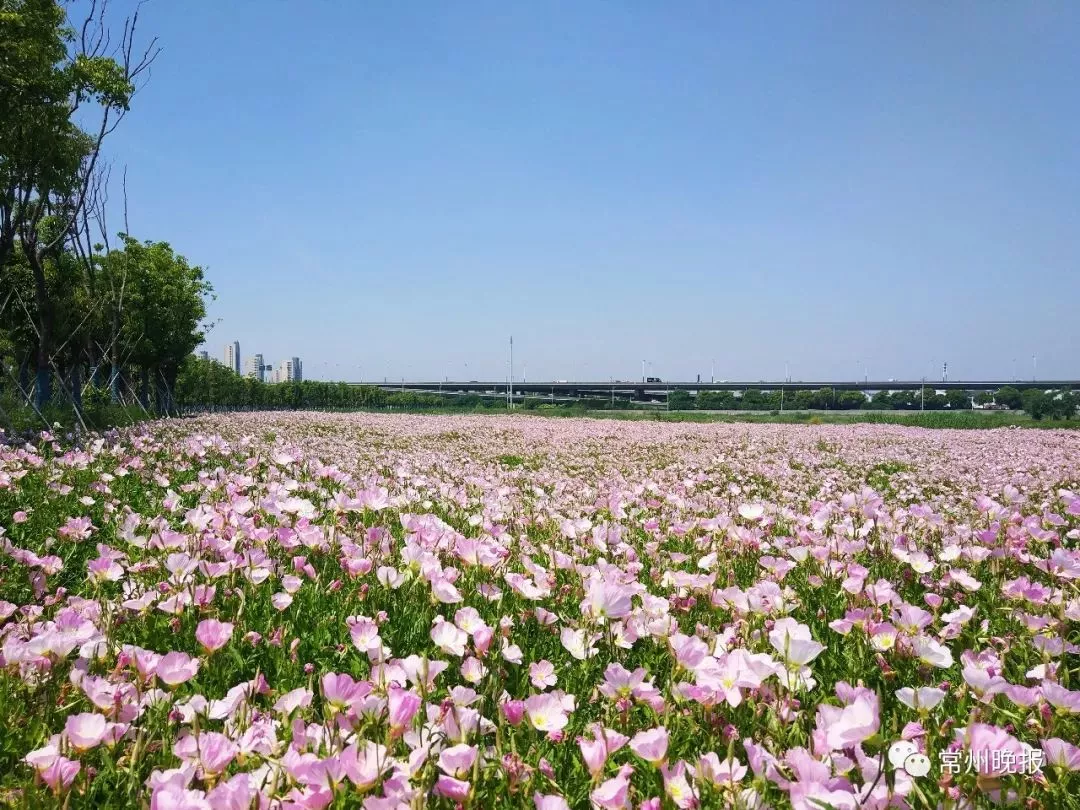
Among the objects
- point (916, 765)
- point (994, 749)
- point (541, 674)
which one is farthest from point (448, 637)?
point (994, 749)

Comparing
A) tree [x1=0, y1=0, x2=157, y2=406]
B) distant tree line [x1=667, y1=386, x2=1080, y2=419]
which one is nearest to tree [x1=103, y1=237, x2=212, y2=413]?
tree [x1=0, y1=0, x2=157, y2=406]

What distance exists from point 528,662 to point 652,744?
119 cm

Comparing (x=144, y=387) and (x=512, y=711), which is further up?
(x=144, y=387)

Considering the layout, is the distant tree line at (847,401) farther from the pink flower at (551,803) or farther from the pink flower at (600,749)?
the pink flower at (551,803)

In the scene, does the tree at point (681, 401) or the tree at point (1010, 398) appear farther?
the tree at point (681, 401)

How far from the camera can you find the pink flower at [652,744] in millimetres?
1437

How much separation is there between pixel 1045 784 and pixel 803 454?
12.3m

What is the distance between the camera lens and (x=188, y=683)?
7.07 feet

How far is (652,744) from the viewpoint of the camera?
1440 mm

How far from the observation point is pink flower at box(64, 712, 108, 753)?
1432mm

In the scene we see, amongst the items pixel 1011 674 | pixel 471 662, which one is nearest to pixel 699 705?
pixel 471 662

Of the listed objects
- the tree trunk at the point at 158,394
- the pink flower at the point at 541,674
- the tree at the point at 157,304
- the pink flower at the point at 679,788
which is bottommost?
the pink flower at the point at 541,674

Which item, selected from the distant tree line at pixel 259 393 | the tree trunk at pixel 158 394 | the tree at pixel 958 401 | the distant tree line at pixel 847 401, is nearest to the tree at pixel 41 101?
the tree trunk at pixel 158 394

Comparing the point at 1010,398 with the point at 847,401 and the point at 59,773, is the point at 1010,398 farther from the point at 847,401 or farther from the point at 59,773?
the point at 59,773
